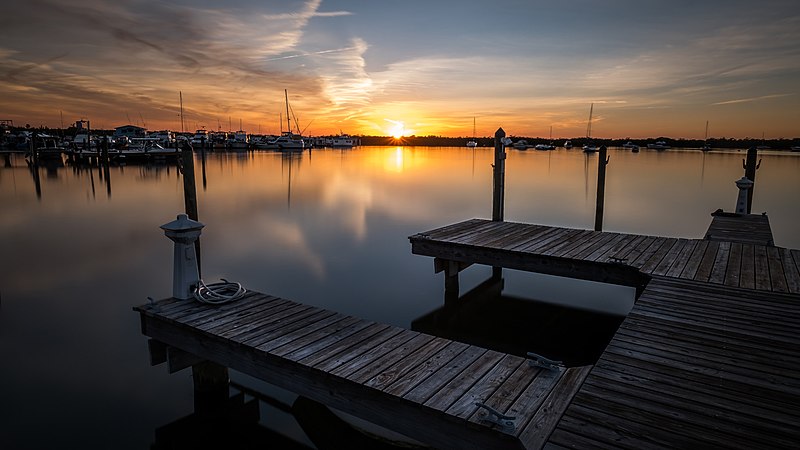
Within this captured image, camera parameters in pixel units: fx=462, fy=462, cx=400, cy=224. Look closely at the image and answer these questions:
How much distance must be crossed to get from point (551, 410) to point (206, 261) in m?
13.5

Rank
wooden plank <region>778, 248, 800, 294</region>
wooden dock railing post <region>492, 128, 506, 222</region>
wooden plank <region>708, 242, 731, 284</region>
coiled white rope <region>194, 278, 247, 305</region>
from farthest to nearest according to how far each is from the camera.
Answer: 1. wooden dock railing post <region>492, 128, 506, 222</region>
2. wooden plank <region>708, 242, 731, 284</region>
3. wooden plank <region>778, 248, 800, 294</region>
4. coiled white rope <region>194, 278, 247, 305</region>

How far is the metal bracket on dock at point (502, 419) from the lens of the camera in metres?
3.44

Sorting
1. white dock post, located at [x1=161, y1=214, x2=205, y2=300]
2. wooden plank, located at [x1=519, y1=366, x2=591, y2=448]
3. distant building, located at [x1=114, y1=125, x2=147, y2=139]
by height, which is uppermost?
distant building, located at [x1=114, y1=125, x2=147, y2=139]

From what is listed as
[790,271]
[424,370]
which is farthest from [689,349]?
[790,271]

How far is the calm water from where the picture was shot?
7.09 meters

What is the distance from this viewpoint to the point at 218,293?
6.80m

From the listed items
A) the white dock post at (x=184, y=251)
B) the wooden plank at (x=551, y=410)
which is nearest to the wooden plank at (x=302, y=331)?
the white dock post at (x=184, y=251)

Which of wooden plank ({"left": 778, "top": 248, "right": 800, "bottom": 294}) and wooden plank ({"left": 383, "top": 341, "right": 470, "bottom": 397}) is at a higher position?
wooden plank ({"left": 778, "top": 248, "right": 800, "bottom": 294})

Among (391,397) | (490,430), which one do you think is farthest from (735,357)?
(391,397)

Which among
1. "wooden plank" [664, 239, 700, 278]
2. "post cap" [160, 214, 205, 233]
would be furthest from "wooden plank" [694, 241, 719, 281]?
"post cap" [160, 214, 205, 233]

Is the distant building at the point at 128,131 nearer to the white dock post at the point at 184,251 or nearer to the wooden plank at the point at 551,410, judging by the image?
the white dock post at the point at 184,251

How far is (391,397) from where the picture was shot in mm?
4094

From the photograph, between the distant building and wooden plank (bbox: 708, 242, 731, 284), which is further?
the distant building

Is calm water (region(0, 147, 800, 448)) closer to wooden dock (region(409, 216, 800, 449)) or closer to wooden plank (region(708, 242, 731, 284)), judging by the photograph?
wooden dock (region(409, 216, 800, 449))
